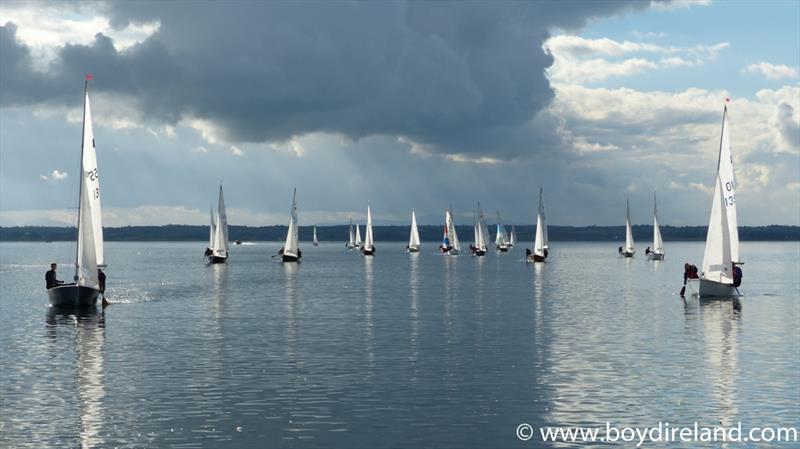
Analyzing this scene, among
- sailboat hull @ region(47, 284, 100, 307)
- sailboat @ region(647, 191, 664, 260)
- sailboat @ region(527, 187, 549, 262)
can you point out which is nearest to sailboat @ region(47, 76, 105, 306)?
sailboat hull @ region(47, 284, 100, 307)

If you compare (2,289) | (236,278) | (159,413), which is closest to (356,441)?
(159,413)

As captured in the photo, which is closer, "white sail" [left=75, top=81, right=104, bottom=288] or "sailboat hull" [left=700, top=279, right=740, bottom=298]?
"white sail" [left=75, top=81, right=104, bottom=288]

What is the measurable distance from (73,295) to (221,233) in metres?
88.7

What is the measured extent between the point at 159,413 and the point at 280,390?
5053 millimetres

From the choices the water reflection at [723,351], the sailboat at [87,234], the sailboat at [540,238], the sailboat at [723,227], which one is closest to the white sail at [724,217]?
the sailboat at [723,227]

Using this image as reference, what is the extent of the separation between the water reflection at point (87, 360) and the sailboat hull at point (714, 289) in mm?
44587

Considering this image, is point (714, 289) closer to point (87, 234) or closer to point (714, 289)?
point (714, 289)

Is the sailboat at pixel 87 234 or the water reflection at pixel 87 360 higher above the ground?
the sailboat at pixel 87 234

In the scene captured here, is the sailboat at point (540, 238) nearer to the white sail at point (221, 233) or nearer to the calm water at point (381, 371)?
the white sail at point (221, 233)

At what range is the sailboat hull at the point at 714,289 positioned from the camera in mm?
73375

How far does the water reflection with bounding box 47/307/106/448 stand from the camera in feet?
85.8

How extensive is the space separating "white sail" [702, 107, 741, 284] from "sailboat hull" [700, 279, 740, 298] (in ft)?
5.14

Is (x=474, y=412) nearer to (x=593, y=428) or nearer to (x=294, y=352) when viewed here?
(x=593, y=428)

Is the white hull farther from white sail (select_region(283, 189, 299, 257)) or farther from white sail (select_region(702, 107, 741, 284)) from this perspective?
white sail (select_region(283, 189, 299, 257))
